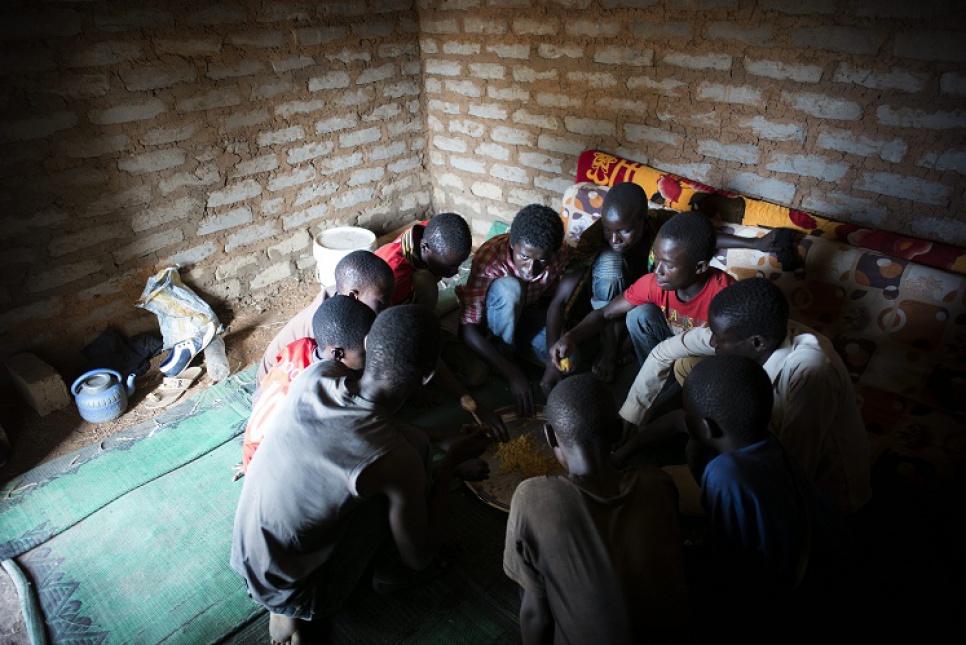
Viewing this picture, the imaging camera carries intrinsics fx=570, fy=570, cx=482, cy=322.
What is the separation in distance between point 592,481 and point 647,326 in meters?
1.50

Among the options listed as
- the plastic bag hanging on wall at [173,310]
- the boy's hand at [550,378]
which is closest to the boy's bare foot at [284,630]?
the boy's hand at [550,378]

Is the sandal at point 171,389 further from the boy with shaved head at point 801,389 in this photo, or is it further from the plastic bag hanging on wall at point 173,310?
the boy with shaved head at point 801,389

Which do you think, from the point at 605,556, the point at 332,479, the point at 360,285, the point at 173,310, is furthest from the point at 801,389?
the point at 173,310

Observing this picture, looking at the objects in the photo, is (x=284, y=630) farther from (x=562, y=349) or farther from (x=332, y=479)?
(x=562, y=349)

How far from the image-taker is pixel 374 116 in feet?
14.4

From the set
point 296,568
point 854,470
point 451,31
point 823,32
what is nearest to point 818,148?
point 823,32

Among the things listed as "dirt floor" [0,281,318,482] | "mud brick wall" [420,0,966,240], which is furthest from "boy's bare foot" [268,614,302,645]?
"mud brick wall" [420,0,966,240]

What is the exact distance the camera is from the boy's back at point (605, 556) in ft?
4.36

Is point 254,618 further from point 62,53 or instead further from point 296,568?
point 62,53

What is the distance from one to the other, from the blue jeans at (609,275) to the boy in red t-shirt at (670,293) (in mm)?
226

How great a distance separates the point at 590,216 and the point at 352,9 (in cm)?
225

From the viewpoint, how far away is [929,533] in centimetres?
225

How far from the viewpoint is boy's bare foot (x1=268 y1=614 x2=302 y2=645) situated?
1849 mm

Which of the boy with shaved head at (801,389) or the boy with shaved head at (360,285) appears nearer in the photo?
the boy with shaved head at (801,389)
